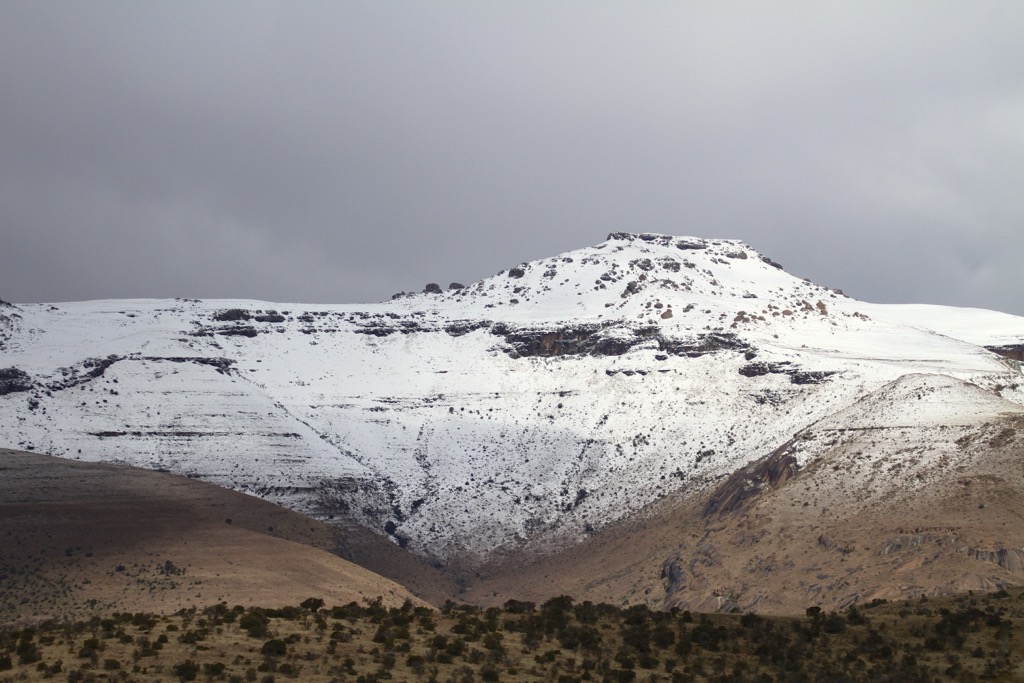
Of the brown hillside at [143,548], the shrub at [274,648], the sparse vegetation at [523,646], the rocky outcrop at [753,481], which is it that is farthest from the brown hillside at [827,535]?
the shrub at [274,648]

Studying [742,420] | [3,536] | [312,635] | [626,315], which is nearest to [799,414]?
[742,420]

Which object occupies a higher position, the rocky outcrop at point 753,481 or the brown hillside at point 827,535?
the rocky outcrop at point 753,481

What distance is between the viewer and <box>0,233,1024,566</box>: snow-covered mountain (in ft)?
484

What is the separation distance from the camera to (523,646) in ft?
158

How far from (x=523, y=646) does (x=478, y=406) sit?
12832 centimetres

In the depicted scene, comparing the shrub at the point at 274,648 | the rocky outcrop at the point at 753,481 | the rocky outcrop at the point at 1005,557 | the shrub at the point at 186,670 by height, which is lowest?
the shrub at the point at 186,670

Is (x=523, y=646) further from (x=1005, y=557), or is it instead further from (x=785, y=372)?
(x=785, y=372)

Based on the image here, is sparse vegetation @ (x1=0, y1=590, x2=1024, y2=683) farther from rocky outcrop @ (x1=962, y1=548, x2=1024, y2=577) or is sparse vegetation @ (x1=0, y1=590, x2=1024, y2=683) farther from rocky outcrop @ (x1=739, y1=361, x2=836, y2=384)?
rocky outcrop @ (x1=739, y1=361, x2=836, y2=384)

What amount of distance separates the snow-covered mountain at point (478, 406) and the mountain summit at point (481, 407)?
32 centimetres

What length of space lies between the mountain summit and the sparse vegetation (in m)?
76.7

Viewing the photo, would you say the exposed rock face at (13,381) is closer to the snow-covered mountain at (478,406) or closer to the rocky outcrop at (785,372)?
the snow-covered mountain at (478,406)

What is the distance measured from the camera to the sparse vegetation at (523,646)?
42562 millimetres

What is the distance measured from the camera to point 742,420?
15750 centimetres

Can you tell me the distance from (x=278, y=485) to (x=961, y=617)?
106m
